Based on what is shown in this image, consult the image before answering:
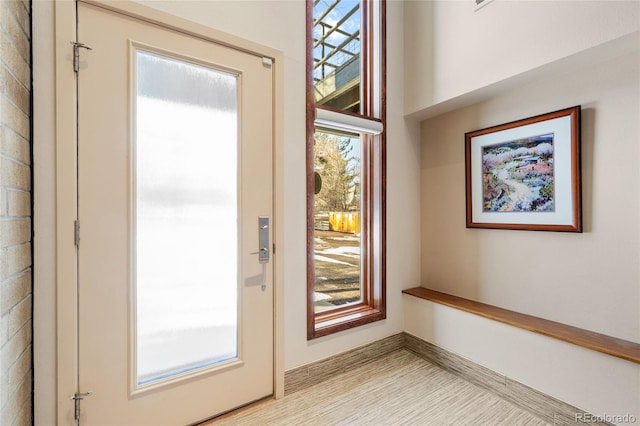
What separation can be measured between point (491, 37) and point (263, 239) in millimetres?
2057

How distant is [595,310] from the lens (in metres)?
1.76

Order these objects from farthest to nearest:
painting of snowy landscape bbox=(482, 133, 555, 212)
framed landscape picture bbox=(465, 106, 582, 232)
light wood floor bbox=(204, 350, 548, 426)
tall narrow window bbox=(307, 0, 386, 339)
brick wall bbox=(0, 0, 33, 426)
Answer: tall narrow window bbox=(307, 0, 386, 339), painting of snowy landscape bbox=(482, 133, 555, 212), framed landscape picture bbox=(465, 106, 582, 232), light wood floor bbox=(204, 350, 548, 426), brick wall bbox=(0, 0, 33, 426)

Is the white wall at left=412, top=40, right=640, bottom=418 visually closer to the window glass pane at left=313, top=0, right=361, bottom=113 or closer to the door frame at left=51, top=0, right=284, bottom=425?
the window glass pane at left=313, top=0, right=361, bottom=113

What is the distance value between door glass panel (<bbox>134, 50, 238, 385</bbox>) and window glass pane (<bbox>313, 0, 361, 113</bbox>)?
81 centimetres

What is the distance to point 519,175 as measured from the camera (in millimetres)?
2080

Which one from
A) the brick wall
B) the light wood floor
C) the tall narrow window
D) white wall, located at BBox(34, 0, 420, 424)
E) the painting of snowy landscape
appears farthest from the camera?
the tall narrow window

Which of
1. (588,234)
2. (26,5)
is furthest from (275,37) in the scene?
(588,234)

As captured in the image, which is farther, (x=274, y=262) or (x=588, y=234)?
(x=274, y=262)

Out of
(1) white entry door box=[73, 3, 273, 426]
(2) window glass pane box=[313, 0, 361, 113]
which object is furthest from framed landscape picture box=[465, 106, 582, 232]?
(1) white entry door box=[73, 3, 273, 426]

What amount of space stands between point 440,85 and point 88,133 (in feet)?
7.67

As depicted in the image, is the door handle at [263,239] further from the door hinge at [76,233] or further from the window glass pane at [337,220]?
the door hinge at [76,233]

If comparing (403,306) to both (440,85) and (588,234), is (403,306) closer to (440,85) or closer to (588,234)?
(588,234)

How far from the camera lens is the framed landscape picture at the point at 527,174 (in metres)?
→ 1.83

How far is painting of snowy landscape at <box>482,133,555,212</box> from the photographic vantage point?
194cm
